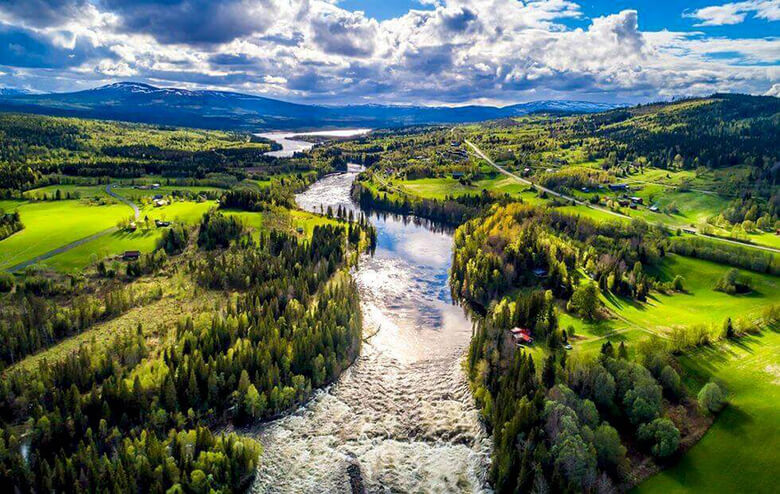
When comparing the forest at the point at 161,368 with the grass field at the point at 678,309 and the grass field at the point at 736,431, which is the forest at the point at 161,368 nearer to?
the grass field at the point at 678,309

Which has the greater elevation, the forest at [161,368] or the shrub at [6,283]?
the shrub at [6,283]

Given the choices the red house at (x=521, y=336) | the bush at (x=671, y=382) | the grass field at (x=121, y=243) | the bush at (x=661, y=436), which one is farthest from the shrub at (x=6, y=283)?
the bush at (x=671, y=382)

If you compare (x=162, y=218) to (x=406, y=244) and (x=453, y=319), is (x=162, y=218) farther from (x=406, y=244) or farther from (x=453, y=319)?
(x=453, y=319)

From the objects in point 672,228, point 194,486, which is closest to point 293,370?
point 194,486

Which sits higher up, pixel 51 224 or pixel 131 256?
pixel 51 224

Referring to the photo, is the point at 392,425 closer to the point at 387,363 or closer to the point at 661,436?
the point at 387,363

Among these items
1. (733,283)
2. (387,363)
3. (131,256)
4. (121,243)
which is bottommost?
(387,363)

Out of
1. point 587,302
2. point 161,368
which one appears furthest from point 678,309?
point 161,368
